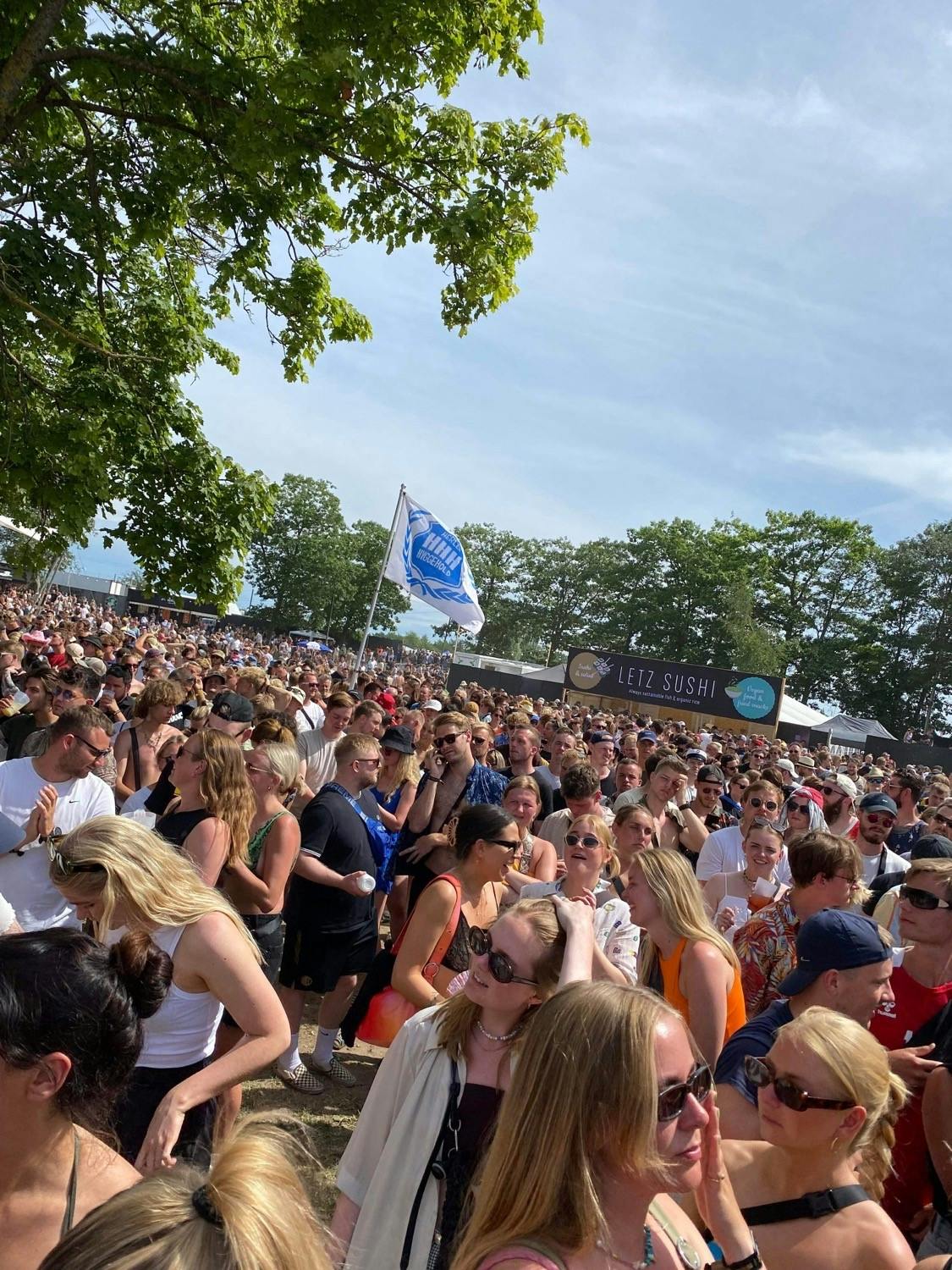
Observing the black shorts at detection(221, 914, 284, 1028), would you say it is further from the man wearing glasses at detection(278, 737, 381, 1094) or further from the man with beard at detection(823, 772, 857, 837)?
the man with beard at detection(823, 772, 857, 837)

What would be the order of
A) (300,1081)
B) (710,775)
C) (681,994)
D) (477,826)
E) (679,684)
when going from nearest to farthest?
(681,994) < (477,826) < (300,1081) < (710,775) < (679,684)

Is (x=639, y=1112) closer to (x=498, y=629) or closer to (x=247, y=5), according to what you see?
(x=247, y=5)

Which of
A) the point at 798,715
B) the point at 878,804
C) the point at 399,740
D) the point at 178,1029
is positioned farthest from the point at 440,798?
the point at 798,715

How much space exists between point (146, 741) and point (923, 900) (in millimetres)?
5182

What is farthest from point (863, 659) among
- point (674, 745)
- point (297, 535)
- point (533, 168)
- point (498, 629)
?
point (533, 168)

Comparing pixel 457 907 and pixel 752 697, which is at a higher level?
pixel 752 697

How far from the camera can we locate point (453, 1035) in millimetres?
2496

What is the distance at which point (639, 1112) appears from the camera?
65.1 inches

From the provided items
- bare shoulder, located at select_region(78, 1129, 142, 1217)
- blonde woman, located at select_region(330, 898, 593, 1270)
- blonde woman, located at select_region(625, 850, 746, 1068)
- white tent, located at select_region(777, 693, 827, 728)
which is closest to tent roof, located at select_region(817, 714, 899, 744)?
white tent, located at select_region(777, 693, 827, 728)

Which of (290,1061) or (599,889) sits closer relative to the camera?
(599,889)

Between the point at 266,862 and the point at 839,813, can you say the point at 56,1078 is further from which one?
the point at 839,813

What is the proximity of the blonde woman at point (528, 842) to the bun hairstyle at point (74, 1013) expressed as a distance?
11.4 feet

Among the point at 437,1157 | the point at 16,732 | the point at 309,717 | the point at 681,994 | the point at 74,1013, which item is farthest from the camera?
the point at 309,717

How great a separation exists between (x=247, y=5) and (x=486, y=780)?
7.13m
